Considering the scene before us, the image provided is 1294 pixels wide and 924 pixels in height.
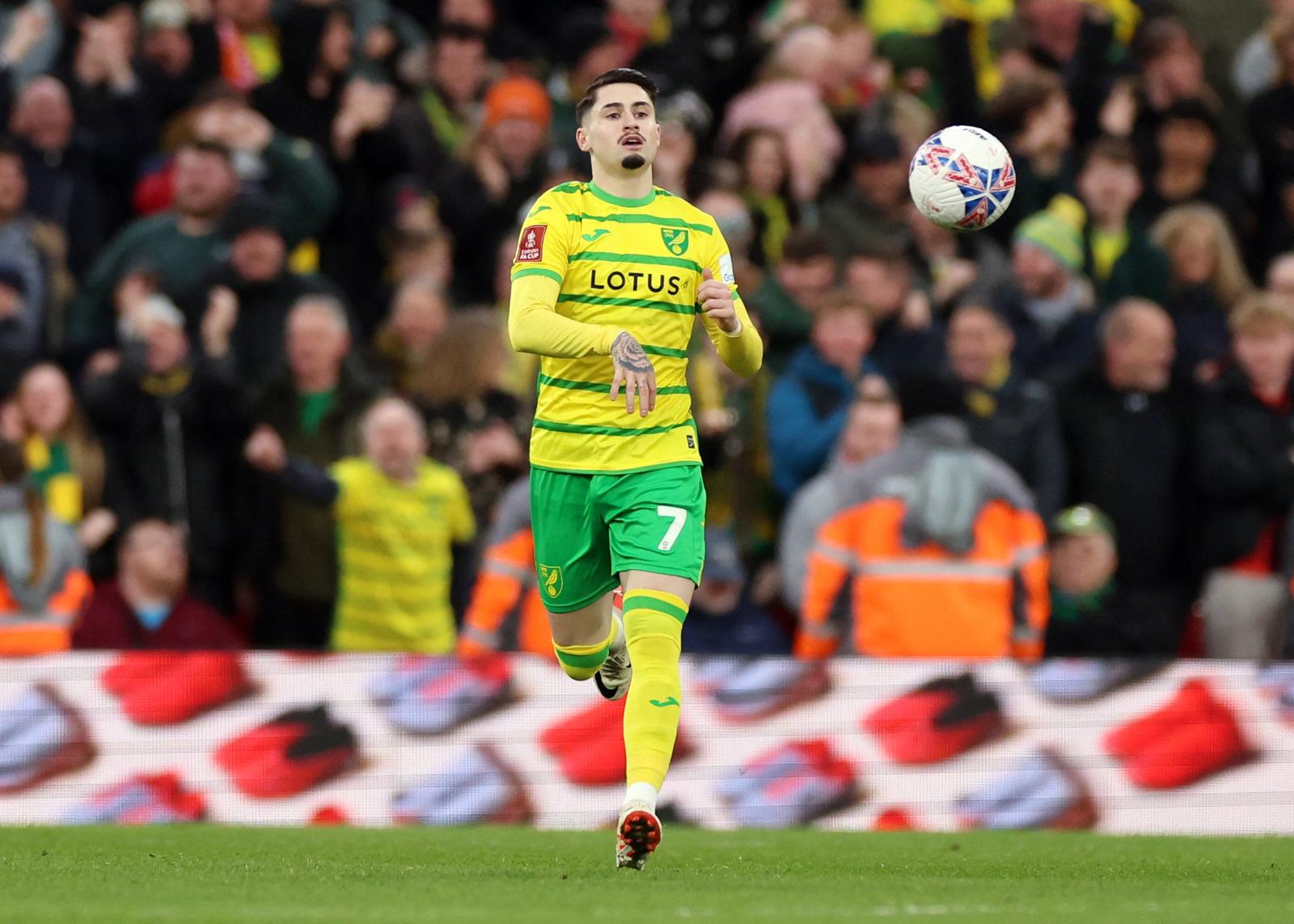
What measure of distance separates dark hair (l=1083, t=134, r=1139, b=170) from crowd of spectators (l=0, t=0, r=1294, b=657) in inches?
0.8

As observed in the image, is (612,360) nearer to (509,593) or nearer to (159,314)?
(509,593)

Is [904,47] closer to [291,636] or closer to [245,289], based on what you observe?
[245,289]

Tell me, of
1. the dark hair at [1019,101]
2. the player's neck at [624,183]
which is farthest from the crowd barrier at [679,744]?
the dark hair at [1019,101]

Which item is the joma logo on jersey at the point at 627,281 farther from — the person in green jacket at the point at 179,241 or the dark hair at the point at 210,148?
the dark hair at the point at 210,148

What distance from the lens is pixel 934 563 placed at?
12.4 m

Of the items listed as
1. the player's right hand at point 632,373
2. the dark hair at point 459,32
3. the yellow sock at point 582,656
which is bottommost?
the yellow sock at point 582,656

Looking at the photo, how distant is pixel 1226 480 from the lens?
43.8 feet

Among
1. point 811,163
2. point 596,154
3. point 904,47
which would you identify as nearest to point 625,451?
point 596,154

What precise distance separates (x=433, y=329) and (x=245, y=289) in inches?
44.4

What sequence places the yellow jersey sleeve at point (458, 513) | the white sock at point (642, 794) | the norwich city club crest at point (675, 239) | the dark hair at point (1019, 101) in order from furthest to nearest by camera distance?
the dark hair at point (1019, 101) < the yellow jersey sleeve at point (458, 513) < the norwich city club crest at point (675, 239) < the white sock at point (642, 794)

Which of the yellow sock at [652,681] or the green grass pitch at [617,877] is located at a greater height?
the yellow sock at [652,681]

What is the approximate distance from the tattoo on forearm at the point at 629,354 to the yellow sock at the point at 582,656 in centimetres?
183

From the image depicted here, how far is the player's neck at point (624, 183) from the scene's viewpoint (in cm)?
902

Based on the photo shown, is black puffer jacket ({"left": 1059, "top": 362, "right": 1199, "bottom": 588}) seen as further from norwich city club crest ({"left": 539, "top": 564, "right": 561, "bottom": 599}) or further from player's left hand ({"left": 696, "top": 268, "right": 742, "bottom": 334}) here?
player's left hand ({"left": 696, "top": 268, "right": 742, "bottom": 334})
